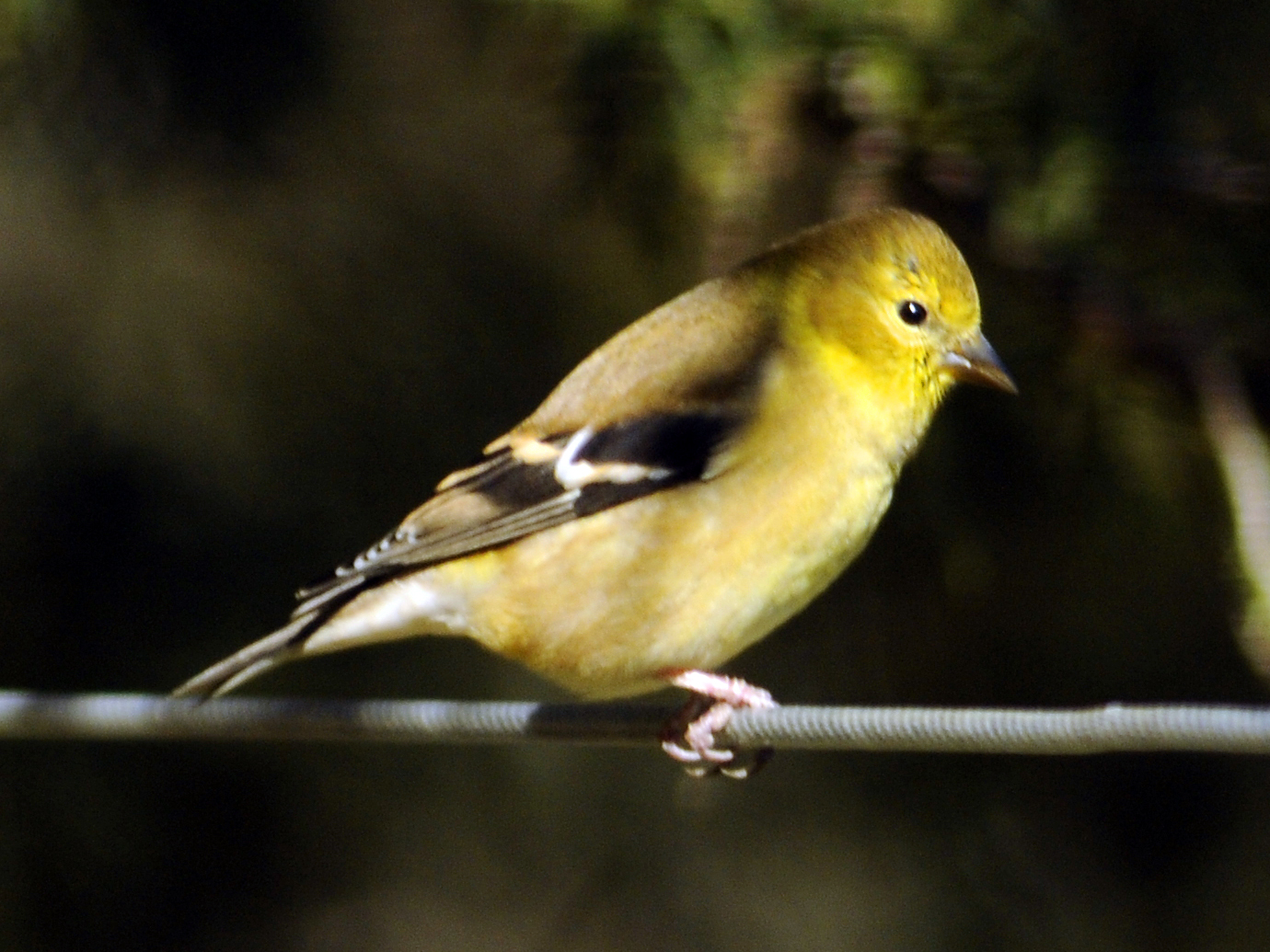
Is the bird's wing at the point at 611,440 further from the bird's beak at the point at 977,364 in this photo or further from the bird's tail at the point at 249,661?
the bird's beak at the point at 977,364

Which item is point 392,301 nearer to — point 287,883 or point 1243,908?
point 287,883

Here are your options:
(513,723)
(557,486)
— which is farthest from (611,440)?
(513,723)

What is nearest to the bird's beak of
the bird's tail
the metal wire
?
the metal wire

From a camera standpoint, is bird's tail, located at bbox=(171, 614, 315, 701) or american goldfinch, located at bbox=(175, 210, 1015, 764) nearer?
bird's tail, located at bbox=(171, 614, 315, 701)

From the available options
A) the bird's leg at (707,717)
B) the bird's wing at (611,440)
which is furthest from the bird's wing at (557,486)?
the bird's leg at (707,717)

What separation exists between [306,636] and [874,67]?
1.18 metres

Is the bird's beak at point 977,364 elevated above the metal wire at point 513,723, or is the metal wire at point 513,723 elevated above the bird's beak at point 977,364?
the bird's beak at point 977,364

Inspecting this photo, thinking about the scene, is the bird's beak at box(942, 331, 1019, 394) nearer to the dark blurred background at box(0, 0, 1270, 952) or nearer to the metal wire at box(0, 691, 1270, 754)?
the dark blurred background at box(0, 0, 1270, 952)

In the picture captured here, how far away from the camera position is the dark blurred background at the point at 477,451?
2598mm

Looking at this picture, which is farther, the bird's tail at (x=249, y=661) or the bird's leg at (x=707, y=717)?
the bird's leg at (x=707, y=717)

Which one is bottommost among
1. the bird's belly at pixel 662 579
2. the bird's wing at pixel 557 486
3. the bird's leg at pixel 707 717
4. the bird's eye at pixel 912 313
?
the bird's leg at pixel 707 717

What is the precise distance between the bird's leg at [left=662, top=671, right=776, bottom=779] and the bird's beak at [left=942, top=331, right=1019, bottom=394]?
22.9 inches

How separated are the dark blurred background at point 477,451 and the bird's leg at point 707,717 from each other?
573 millimetres

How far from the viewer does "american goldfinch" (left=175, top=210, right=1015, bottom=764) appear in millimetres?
2441
